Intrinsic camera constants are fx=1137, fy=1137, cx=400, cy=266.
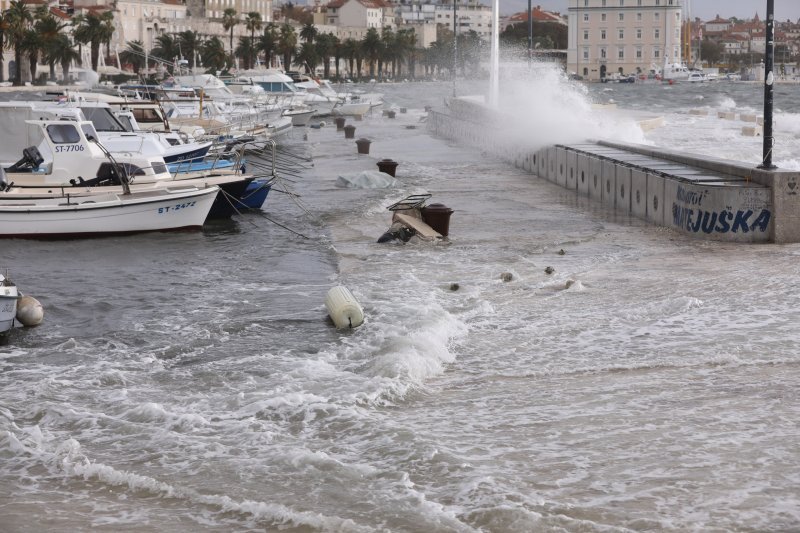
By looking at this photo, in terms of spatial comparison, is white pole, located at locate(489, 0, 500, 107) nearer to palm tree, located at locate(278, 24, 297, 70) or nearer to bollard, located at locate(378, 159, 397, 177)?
bollard, located at locate(378, 159, 397, 177)

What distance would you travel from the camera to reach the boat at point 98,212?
2189 cm

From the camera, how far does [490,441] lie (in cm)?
984

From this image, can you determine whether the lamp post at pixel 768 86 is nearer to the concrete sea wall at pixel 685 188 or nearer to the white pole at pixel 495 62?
the concrete sea wall at pixel 685 188

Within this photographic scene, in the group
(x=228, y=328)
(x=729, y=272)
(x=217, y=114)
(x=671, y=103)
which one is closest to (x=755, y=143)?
(x=217, y=114)

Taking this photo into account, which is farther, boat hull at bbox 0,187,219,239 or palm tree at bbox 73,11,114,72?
palm tree at bbox 73,11,114,72

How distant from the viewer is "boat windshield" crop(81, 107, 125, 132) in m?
28.5

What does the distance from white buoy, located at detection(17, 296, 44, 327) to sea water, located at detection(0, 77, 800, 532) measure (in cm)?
24

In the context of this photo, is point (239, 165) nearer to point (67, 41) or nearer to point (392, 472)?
point (392, 472)

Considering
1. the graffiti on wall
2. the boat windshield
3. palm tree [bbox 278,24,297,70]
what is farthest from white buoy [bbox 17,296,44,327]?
palm tree [bbox 278,24,297,70]

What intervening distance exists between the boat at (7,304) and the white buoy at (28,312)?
66 centimetres

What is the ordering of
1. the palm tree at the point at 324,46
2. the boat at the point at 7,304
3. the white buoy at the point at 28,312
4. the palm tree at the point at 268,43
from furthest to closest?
the palm tree at the point at 324,46 → the palm tree at the point at 268,43 → the white buoy at the point at 28,312 → the boat at the point at 7,304

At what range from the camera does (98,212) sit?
22109mm

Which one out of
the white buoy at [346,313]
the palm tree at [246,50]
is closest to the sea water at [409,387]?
the white buoy at [346,313]

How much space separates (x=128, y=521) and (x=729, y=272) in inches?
458
